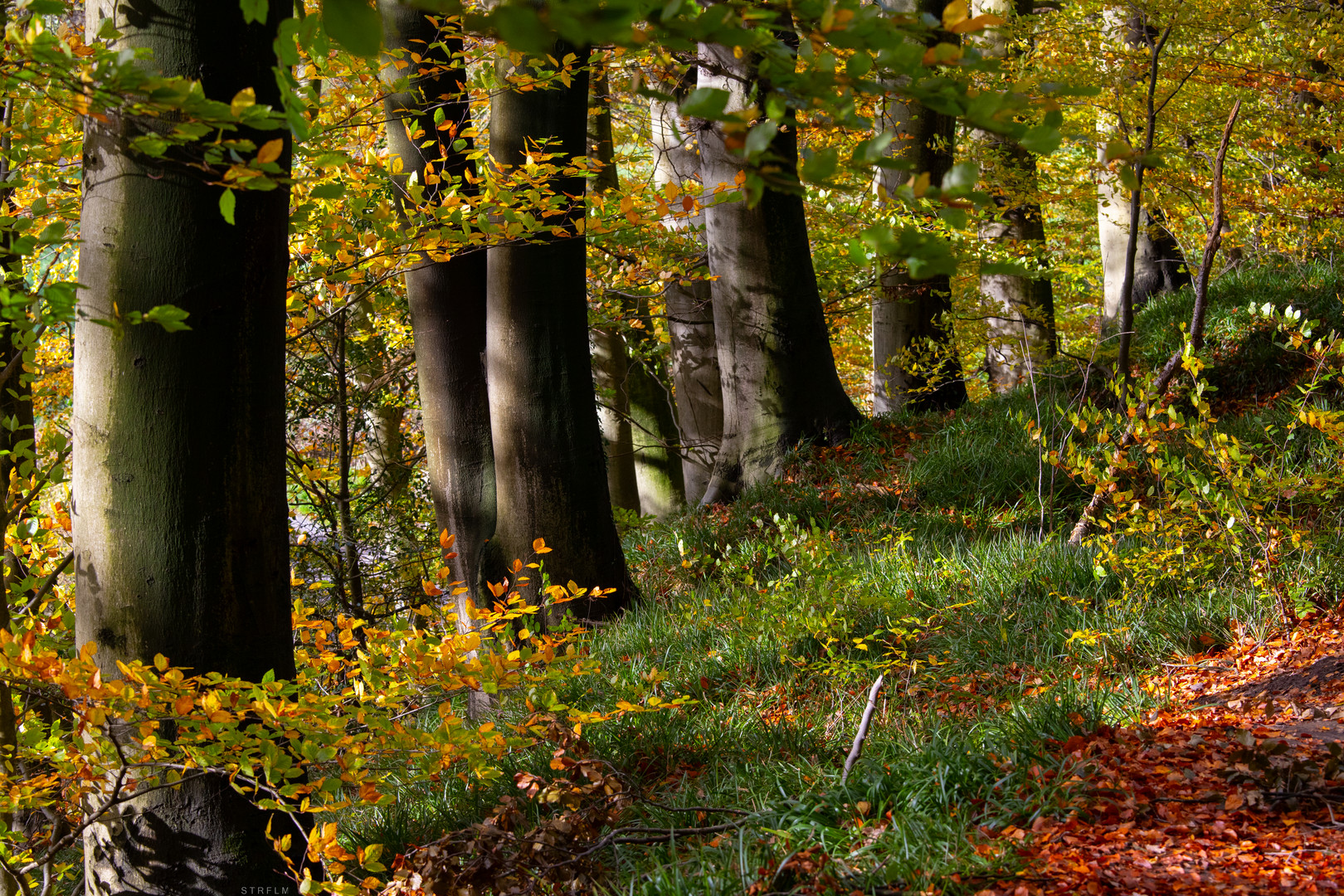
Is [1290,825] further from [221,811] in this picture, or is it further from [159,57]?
[159,57]

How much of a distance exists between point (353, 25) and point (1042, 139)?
0.80 meters

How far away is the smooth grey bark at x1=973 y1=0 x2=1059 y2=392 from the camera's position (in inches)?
356

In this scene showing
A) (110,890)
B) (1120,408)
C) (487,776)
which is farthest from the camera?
(1120,408)

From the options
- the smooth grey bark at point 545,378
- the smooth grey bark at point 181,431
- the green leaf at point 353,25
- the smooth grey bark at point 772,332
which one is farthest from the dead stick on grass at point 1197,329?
the green leaf at point 353,25

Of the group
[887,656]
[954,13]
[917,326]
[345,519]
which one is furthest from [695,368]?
[954,13]

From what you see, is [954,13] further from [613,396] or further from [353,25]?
[613,396]

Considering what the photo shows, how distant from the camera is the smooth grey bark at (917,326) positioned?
859 cm

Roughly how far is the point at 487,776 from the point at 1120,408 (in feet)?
16.0

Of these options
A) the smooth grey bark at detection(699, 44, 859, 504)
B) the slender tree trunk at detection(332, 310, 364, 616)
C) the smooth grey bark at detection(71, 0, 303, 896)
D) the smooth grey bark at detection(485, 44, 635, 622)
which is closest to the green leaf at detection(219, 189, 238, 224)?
the smooth grey bark at detection(71, 0, 303, 896)

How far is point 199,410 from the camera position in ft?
8.43

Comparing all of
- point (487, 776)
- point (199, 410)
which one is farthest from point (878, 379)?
point (199, 410)

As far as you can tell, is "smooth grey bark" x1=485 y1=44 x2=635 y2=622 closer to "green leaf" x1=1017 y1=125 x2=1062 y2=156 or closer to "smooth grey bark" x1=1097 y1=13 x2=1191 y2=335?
"green leaf" x1=1017 y1=125 x2=1062 y2=156

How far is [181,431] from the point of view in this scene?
255 cm

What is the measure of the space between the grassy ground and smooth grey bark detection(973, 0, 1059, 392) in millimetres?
2157
